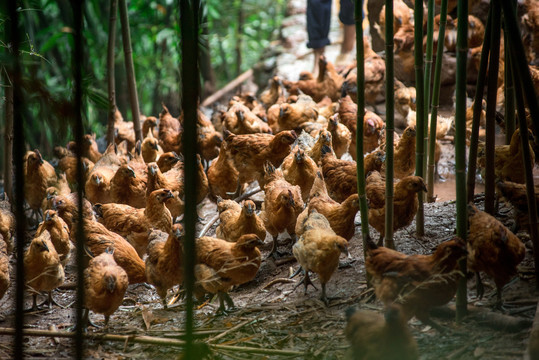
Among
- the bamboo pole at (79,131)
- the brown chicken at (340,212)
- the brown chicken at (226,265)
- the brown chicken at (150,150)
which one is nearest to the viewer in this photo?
the bamboo pole at (79,131)

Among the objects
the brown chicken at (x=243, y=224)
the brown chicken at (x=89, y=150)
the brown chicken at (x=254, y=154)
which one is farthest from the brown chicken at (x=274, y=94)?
the brown chicken at (x=243, y=224)

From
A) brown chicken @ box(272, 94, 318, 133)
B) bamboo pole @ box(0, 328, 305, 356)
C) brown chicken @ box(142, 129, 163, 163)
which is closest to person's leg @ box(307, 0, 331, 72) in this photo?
brown chicken @ box(272, 94, 318, 133)

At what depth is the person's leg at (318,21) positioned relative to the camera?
10844 mm

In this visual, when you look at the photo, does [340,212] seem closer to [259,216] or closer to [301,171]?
[259,216]

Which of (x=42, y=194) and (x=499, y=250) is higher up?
(x=499, y=250)

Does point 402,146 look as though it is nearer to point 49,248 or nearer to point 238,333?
point 238,333

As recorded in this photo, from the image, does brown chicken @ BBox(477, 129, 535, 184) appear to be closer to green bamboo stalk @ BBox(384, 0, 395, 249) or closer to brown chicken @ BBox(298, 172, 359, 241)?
brown chicken @ BBox(298, 172, 359, 241)

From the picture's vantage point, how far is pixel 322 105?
30.4 ft

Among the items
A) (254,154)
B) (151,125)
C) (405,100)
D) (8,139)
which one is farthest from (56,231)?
(405,100)

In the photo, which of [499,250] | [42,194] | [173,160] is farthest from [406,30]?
[499,250]

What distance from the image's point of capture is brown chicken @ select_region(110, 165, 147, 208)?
20.9ft

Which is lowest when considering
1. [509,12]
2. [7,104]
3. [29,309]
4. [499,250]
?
[29,309]

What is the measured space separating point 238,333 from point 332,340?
671 millimetres

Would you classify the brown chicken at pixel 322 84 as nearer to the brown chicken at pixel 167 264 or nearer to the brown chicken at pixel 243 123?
the brown chicken at pixel 243 123
